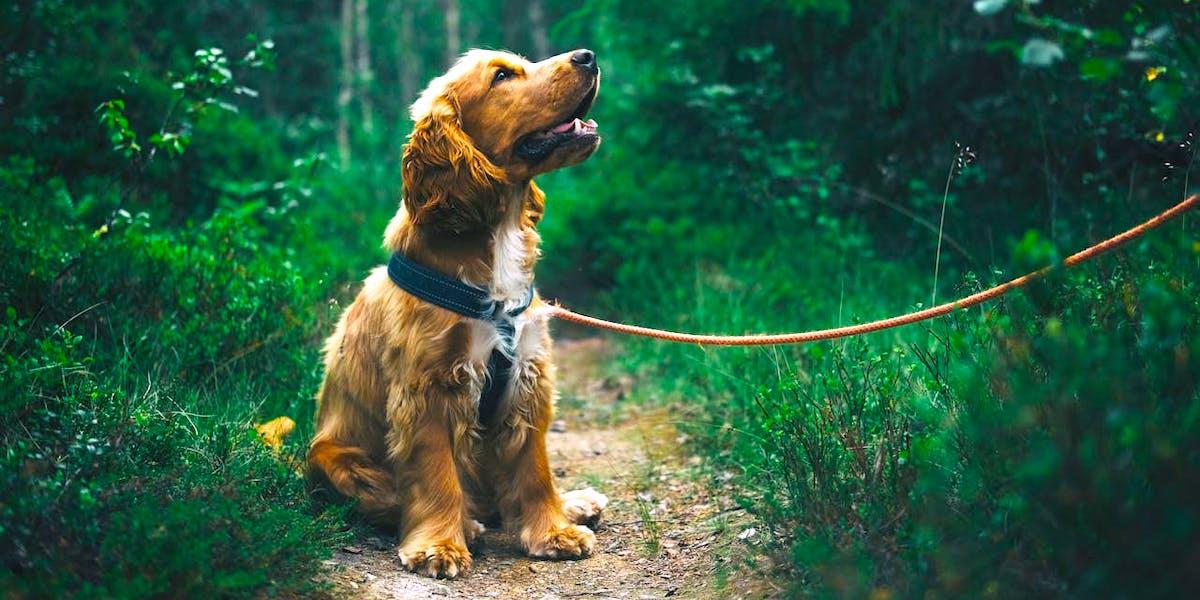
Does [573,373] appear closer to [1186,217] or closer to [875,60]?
[875,60]

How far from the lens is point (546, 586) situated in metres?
3.47

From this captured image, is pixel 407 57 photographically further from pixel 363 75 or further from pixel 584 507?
pixel 584 507

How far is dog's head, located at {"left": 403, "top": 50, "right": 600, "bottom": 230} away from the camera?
3.60m

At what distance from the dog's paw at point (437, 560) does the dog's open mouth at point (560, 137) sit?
1422mm

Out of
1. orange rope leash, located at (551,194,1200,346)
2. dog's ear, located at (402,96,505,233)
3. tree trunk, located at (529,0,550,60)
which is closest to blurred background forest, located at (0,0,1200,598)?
orange rope leash, located at (551,194,1200,346)

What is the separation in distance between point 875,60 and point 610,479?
344 centimetres

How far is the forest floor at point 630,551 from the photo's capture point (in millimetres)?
3309

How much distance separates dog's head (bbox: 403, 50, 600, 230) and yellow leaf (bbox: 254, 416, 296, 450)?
1134 mm

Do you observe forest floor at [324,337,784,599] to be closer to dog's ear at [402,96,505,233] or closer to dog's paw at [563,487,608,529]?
dog's paw at [563,487,608,529]

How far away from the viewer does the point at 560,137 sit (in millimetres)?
3709

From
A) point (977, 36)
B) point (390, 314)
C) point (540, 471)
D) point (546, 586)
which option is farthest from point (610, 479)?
point (977, 36)

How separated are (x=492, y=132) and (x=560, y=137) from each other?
0.25 m

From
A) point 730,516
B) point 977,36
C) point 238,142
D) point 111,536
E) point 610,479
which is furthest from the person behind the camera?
point 238,142

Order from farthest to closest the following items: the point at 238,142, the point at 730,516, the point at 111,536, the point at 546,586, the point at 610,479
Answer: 1. the point at 238,142
2. the point at 610,479
3. the point at 730,516
4. the point at 546,586
5. the point at 111,536
